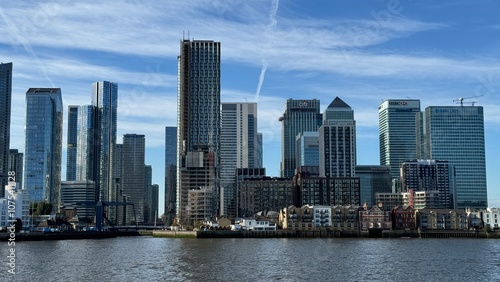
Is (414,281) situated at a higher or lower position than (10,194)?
lower

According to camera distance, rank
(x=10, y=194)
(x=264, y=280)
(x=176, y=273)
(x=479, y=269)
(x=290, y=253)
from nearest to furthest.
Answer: (x=264, y=280), (x=176, y=273), (x=479, y=269), (x=290, y=253), (x=10, y=194)

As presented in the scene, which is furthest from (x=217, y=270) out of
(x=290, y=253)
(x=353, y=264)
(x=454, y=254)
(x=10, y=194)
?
(x=10, y=194)

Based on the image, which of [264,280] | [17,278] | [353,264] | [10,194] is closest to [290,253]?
[353,264]

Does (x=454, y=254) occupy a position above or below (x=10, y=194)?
below

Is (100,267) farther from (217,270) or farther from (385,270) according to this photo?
(385,270)

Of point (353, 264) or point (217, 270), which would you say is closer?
point (217, 270)

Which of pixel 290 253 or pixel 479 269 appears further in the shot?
pixel 290 253

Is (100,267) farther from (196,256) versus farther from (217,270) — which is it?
(196,256)

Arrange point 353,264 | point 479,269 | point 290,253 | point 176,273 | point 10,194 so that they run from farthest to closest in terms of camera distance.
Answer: point 10,194 < point 290,253 < point 353,264 < point 479,269 < point 176,273

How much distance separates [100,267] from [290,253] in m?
39.6

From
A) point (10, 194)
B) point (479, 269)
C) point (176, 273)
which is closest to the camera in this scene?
point (176, 273)

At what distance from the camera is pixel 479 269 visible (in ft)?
303

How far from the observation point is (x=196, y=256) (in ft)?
382

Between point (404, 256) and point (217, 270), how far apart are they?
39175 millimetres
